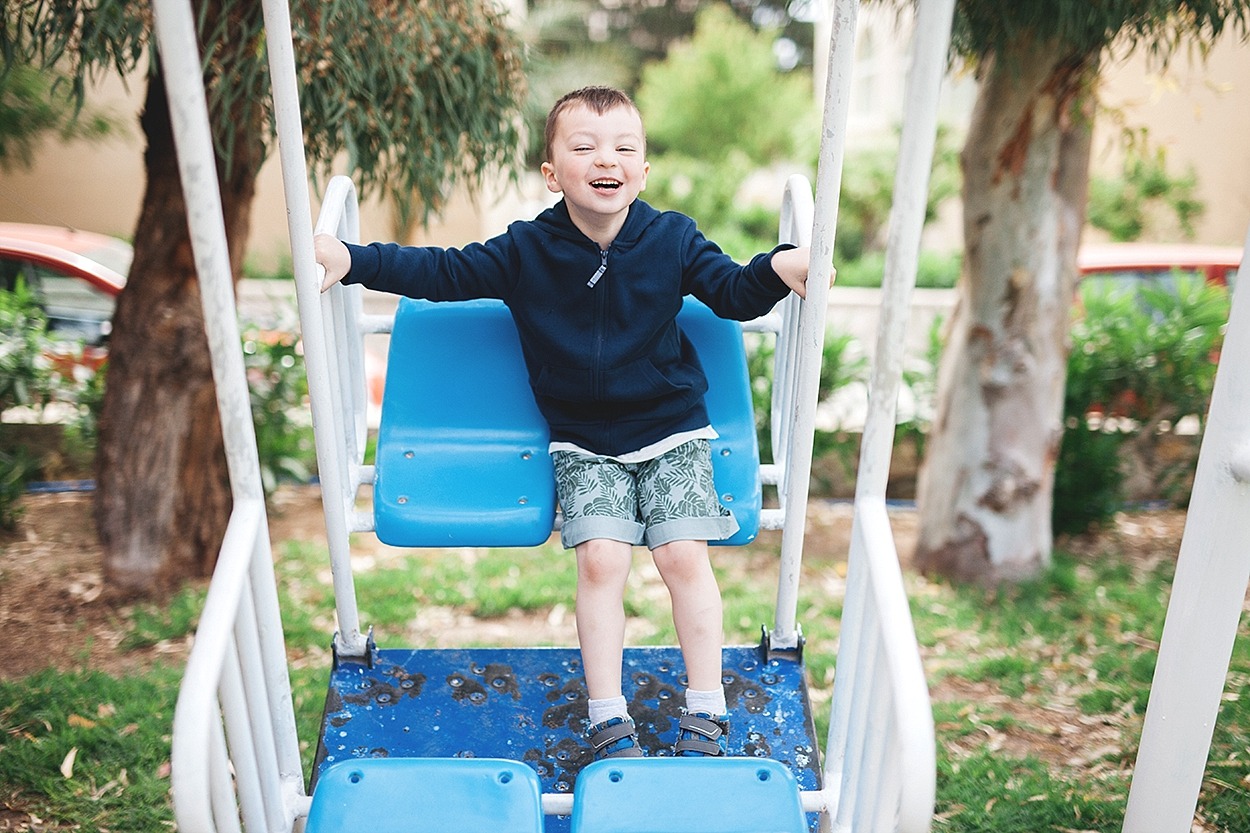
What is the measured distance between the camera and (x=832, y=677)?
12.2 ft

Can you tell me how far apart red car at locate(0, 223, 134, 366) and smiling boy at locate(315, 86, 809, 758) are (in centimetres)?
332

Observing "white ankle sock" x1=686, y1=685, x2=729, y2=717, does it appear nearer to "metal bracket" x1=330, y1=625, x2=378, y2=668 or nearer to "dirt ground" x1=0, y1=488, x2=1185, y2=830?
"metal bracket" x1=330, y1=625, x2=378, y2=668

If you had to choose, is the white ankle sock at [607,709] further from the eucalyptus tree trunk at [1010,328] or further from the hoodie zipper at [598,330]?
the eucalyptus tree trunk at [1010,328]

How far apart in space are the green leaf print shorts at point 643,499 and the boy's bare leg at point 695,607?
0.09 ft

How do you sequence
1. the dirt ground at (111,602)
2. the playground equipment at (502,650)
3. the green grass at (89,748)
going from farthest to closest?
the dirt ground at (111,602) < the green grass at (89,748) < the playground equipment at (502,650)

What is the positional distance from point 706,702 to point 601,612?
9.9 inches

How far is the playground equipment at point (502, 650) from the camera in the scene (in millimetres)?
1439

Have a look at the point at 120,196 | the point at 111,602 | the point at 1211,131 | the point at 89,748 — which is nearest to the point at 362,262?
the point at 89,748

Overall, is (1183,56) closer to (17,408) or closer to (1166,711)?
(1166,711)

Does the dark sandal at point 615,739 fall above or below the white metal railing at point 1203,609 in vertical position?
below

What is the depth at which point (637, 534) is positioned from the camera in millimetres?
2057

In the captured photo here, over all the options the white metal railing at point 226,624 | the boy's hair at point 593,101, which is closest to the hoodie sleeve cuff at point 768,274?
the boy's hair at point 593,101

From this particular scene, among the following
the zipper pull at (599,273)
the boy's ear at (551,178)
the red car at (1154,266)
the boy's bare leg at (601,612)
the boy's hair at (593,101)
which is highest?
the boy's hair at (593,101)

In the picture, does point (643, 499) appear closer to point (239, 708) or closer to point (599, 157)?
point (599, 157)
